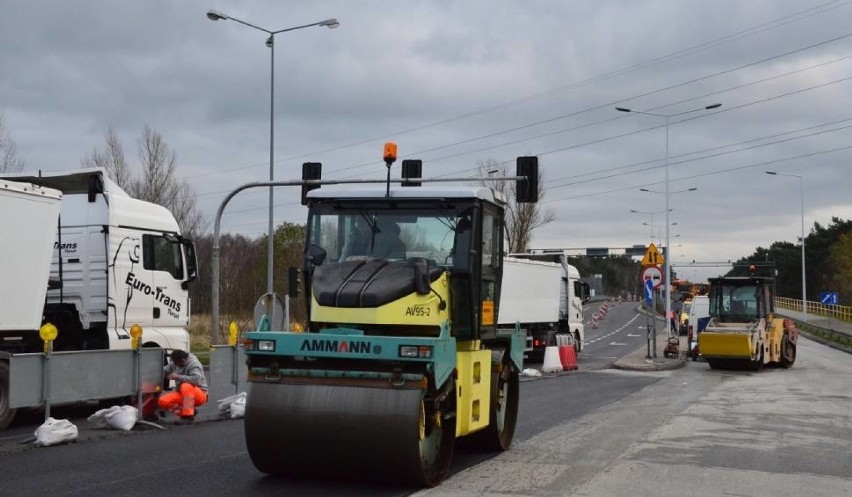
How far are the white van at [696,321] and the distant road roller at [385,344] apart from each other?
1962cm

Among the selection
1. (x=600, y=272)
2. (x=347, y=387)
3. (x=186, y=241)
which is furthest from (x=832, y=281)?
(x=347, y=387)

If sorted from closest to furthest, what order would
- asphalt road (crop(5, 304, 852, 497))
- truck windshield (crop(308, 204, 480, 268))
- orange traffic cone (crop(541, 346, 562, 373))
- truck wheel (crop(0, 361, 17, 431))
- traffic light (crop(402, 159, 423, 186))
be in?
asphalt road (crop(5, 304, 852, 497))
truck windshield (crop(308, 204, 480, 268))
truck wheel (crop(0, 361, 17, 431))
traffic light (crop(402, 159, 423, 186))
orange traffic cone (crop(541, 346, 562, 373))

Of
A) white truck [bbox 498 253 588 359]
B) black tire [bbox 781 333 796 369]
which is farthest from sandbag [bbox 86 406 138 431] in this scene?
black tire [bbox 781 333 796 369]

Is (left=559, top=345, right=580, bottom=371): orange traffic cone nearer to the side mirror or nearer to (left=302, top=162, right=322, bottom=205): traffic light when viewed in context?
(left=302, top=162, right=322, bottom=205): traffic light

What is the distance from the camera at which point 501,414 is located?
10.8 metres

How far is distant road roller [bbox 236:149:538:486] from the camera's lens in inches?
313

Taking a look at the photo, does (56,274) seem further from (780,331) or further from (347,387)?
(780,331)

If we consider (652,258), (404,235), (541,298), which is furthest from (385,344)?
(541,298)

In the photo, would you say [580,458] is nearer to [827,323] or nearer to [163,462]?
[163,462]

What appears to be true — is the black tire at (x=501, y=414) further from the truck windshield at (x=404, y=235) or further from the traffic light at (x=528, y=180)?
the traffic light at (x=528, y=180)

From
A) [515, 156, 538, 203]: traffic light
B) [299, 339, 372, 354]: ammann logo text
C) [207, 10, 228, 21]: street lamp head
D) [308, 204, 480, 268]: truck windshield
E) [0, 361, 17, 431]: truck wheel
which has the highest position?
[207, 10, 228, 21]: street lamp head

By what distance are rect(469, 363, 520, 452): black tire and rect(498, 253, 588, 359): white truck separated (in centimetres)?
1310

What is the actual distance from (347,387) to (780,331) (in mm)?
22620

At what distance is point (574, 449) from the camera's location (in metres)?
11.0
